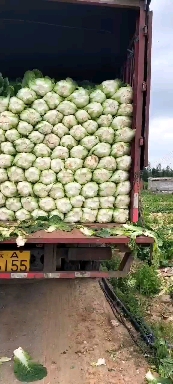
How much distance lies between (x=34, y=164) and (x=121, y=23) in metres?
1.78

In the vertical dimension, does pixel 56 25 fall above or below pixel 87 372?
above

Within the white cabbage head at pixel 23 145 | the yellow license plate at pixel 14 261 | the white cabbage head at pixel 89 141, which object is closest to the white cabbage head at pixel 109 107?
the white cabbage head at pixel 89 141

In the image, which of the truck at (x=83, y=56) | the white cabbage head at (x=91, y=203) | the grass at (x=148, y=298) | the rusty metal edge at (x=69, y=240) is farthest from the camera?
the grass at (x=148, y=298)

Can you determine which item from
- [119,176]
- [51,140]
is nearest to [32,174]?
[51,140]

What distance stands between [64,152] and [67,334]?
2246mm

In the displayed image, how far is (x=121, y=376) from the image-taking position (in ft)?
14.2

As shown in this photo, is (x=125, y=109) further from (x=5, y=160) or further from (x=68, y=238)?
(x=68, y=238)

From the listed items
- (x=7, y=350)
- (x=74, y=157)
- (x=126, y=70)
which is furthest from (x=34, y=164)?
(x=7, y=350)

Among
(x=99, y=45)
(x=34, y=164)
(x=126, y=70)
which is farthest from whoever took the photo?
(x=99, y=45)

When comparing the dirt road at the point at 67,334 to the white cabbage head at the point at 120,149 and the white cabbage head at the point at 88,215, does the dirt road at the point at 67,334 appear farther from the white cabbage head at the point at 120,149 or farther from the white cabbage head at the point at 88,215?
the white cabbage head at the point at 120,149

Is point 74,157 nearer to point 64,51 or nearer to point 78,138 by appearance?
point 78,138

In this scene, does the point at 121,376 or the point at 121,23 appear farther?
the point at 121,23

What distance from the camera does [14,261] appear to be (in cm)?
416

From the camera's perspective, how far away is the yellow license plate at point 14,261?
4.13 meters
